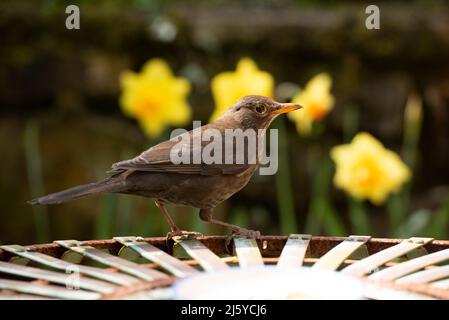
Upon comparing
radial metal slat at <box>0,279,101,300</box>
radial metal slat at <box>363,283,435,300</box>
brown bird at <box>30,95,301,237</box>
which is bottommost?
radial metal slat at <box>363,283,435,300</box>

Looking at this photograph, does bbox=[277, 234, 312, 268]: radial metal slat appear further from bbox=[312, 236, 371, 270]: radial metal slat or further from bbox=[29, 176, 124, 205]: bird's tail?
bbox=[29, 176, 124, 205]: bird's tail

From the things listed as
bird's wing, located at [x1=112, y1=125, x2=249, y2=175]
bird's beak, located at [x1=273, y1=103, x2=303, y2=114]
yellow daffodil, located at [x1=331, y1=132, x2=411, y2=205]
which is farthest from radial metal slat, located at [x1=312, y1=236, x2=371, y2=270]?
yellow daffodil, located at [x1=331, y1=132, x2=411, y2=205]

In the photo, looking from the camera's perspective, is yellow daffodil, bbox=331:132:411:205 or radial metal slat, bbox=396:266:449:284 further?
yellow daffodil, bbox=331:132:411:205

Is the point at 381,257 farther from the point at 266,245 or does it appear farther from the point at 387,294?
the point at 266,245

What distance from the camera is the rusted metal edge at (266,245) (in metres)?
2.58

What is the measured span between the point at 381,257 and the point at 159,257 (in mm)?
646

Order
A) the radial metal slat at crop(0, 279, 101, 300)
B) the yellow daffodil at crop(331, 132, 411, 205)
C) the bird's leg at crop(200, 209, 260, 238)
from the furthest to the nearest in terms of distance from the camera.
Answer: the yellow daffodil at crop(331, 132, 411, 205), the bird's leg at crop(200, 209, 260, 238), the radial metal slat at crop(0, 279, 101, 300)

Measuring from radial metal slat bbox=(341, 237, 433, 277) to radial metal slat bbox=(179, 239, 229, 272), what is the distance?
352 mm

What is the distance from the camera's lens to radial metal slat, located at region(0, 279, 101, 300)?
6.59ft

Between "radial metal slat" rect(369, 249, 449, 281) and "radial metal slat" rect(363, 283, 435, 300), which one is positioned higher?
"radial metal slat" rect(369, 249, 449, 281)

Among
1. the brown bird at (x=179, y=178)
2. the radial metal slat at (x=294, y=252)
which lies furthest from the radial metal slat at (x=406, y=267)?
the brown bird at (x=179, y=178)

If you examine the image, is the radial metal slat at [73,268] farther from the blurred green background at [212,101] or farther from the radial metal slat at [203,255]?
the blurred green background at [212,101]

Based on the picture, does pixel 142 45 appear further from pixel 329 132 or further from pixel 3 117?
pixel 329 132

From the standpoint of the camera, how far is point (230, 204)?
213 inches
